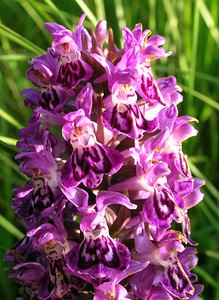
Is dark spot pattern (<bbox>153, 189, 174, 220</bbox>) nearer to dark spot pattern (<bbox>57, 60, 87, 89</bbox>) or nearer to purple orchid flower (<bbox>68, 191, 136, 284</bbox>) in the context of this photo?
purple orchid flower (<bbox>68, 191, 136, 284</bbox>)

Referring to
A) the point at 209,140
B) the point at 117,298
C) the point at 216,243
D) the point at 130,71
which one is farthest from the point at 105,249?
the point at 209,140

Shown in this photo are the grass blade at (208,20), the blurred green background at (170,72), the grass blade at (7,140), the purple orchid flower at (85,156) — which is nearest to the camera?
the purple orchid flower at (85,156)

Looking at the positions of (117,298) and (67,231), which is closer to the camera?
(117,298)

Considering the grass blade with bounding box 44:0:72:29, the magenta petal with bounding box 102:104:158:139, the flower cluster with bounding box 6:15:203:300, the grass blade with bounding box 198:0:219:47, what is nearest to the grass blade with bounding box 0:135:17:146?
the flower cluster with bounding box 6:15:203:300

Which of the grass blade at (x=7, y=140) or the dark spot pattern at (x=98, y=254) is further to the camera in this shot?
the grass blade at (x=7, y=140)

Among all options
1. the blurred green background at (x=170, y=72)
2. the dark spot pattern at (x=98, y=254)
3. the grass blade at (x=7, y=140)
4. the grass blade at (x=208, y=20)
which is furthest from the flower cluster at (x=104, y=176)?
the grass blade at (x=208, y=20)

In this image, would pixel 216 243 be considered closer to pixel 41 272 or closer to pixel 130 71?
pixel 41 272

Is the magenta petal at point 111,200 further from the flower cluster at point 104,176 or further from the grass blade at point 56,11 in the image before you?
the grass blade at point 56,11
